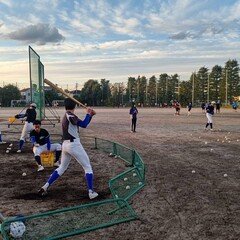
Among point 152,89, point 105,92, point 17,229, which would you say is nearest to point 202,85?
point 152,89

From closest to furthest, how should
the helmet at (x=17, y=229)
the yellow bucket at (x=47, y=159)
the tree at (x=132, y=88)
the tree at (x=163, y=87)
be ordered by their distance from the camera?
the helmet at (x=17, y=229), the yellow bucket at (x=47, y=159), the tree at (x=163, y=87), the tree at (x=132, y=88)

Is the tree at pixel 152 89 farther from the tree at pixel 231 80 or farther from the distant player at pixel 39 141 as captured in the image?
the distant player at pixel 39 141

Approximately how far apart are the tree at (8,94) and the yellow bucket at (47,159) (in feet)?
313

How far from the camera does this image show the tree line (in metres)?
90.2

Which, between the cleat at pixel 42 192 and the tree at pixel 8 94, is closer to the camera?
the cleat at pixel 42 192

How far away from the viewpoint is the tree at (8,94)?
103 m

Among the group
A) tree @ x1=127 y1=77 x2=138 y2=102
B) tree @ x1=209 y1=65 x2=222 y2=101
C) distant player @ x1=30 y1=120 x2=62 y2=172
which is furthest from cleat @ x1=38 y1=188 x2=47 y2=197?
A: tree @ x1=127 y1=77 x2=138 y2=102

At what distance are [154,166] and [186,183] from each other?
2333 mm

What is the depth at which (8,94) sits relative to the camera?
10400 centimetres

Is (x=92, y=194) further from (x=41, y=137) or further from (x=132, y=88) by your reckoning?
(x=132, y=88)

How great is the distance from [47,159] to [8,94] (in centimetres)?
9748

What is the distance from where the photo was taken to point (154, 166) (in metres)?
11.5

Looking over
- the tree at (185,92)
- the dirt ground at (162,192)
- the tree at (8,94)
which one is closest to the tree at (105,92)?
the tree at (185,92)

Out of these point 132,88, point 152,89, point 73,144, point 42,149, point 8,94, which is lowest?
point 42,149
